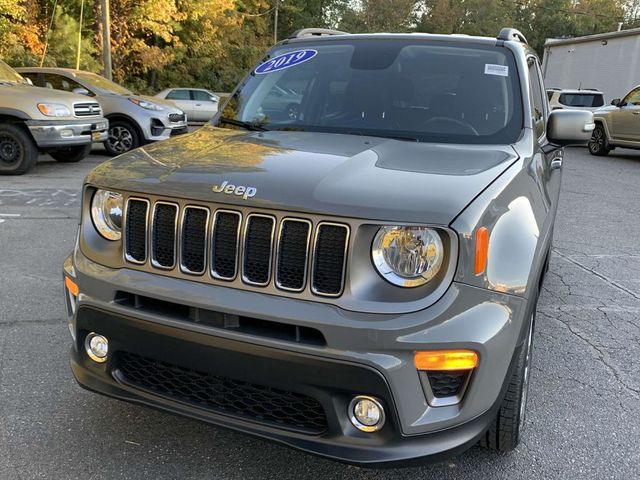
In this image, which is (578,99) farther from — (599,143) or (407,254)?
(407,254)

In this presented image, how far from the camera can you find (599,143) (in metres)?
15.3

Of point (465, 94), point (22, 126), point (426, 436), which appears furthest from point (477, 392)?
point (22, 126)

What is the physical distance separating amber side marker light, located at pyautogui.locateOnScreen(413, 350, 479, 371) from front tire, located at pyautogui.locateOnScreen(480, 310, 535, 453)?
1.49ft

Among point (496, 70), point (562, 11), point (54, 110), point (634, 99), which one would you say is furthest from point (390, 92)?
point (562, 11)

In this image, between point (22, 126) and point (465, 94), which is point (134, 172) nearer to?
point (465, 94)

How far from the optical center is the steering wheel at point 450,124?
3.02 m

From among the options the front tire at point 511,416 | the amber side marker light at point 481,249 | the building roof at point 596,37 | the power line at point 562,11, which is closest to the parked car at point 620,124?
the building roof at point 596,37

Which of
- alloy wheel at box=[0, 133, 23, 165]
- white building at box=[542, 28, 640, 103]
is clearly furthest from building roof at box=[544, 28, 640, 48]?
alloy wheel at box=[0, 133, 23, 165]

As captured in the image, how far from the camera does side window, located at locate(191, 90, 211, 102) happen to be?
69.5 ft

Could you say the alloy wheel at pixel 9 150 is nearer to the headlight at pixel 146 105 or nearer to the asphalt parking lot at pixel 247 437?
the headlight at pixel 146 105

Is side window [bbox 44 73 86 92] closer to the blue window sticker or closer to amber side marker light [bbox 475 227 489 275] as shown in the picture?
the blue window sticker

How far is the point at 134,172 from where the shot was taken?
235 cm

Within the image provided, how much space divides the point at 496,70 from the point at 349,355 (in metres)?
2.15

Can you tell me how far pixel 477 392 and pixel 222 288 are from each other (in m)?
0.93
